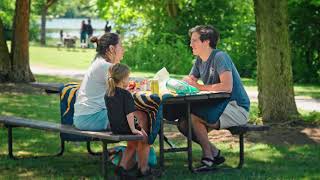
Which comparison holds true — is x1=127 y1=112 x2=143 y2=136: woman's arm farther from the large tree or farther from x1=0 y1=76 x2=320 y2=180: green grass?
the large tree

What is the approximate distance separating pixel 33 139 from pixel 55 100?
526 cm

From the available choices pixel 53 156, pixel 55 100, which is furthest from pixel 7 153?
pixel 55 100

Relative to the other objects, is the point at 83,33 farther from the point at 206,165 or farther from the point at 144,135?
the point at 144,135

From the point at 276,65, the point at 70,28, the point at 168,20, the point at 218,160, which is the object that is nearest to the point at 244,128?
the point at 218,160

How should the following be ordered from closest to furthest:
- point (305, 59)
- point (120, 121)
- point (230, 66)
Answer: point (120, 121), point (230, 66), point (305, 59)

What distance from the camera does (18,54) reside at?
1805 cm

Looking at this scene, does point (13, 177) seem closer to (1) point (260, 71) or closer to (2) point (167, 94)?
(2) point (167, 94)

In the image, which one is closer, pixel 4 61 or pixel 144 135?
pixel 144 135

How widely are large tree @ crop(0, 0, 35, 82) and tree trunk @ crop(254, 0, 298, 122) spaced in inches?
341

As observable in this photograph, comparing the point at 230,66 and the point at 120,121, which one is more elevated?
the point at 230,66

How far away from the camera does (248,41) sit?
2419 cm

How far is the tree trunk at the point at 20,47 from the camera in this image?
18047 mm

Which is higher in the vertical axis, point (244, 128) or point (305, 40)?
point (305, 40)

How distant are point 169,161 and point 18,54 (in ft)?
34.2
